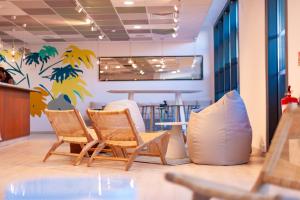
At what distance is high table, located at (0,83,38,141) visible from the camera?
7.33m

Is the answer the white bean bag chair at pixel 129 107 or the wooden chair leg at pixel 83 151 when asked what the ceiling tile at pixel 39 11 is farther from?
the wooden chair leg at pixel 83 151

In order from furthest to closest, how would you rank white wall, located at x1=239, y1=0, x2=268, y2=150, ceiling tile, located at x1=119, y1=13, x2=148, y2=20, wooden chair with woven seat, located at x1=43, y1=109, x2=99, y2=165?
ceiling tile, located at x1=119, y1=13, x2=148, y2=20 → white wall, located at x1=239, y1=0, x2=268, y2=150 → wooden chair with woven seat, located at x1=43, y1=109, x2=99, y2=165

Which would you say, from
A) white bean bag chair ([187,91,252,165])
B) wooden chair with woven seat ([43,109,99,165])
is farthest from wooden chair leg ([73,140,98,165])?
white bean bag chair ([187,91,252,165])

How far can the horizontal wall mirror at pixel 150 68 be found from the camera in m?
11.9

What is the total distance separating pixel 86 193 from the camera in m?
3.43

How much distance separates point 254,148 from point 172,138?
5.37 ft

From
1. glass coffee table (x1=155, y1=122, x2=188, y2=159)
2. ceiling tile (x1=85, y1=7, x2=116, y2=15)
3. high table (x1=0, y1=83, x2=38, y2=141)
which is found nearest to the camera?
glass coffee table (x1=155, y1=122, x2=188, y2=159)

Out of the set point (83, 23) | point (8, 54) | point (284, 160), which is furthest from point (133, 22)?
point (284, 160)

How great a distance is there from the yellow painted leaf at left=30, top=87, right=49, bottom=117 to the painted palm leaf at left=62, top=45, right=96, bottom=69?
122cm

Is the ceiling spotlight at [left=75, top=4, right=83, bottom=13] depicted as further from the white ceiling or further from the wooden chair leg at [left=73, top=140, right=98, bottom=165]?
A: the wooden chair leg at [left=73, top=140, right=98, bottom=165]

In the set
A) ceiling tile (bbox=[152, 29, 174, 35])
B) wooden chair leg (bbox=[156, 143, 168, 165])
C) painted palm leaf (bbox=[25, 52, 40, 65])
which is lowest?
wooden chair leg (bbox=[156, 143, 168, 165])

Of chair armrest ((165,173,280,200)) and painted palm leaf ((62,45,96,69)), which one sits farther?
painted palm leaf ((62,45,96,69))

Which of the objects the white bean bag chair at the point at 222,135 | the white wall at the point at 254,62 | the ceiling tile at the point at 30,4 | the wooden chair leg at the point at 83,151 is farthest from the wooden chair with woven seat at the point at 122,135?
the ceiling tile at the point at 30,4

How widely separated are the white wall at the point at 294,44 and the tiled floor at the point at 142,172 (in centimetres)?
114
